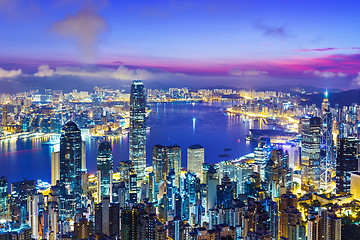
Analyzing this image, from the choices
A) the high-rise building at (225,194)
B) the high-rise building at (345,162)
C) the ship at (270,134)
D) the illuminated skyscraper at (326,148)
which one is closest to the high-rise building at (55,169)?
the high-rise building at (225,194)

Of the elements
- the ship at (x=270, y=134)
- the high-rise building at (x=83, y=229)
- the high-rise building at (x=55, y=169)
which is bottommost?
the high-rise building at (x=83, y=229)

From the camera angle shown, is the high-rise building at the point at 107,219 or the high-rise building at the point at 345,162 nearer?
the high-rise building at the point at 107,219

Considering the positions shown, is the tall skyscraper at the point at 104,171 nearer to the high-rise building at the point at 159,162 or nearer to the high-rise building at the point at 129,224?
the high-rise building at the point at 159,162

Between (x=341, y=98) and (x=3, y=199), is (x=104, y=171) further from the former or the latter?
(x=341, y=98)

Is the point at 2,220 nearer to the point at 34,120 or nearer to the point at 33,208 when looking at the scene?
the point at 33,208

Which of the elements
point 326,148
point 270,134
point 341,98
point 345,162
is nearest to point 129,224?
point 345,162

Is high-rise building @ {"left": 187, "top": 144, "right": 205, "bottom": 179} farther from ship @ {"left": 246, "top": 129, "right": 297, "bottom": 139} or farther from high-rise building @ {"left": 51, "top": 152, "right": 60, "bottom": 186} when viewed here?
ship @ {"left": 246, "top": 129, "right": 297, "bottom": 139}

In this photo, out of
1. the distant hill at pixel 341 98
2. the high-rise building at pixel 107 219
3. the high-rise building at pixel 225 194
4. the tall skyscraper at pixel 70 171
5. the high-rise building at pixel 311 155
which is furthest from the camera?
the distant hill at pixel 341 98
